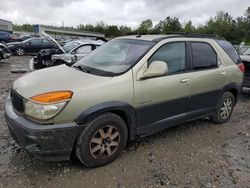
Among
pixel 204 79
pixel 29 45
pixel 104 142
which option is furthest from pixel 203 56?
pixel 29 45

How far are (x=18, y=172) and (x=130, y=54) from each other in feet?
7.26

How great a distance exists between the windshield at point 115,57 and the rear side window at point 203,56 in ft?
3.03

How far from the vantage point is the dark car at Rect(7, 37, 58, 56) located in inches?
740

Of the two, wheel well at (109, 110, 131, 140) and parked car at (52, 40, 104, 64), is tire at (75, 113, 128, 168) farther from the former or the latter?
parked car at (52, 40, 104, 64)

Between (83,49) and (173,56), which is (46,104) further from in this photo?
(83,49)

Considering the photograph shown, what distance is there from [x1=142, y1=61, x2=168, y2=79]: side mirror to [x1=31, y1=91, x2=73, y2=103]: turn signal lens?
1.12 metres

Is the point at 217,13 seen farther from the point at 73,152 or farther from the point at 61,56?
the point at 73,152

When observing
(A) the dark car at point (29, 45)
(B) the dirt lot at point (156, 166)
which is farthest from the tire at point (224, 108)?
(A) the dark car at point (29, 45)

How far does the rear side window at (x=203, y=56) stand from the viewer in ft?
14.1

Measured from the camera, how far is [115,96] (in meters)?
3.23

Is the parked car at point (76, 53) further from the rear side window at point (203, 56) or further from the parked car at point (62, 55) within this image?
the rear side window at point (203, 56)

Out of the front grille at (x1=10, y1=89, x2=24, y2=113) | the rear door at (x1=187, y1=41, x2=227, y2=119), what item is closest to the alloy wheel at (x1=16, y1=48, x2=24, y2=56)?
the front grille at (x1=10, y1=89, x2=24, y2=113)

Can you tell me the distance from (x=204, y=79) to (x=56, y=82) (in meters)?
2.49

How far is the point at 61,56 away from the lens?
9.62 m
